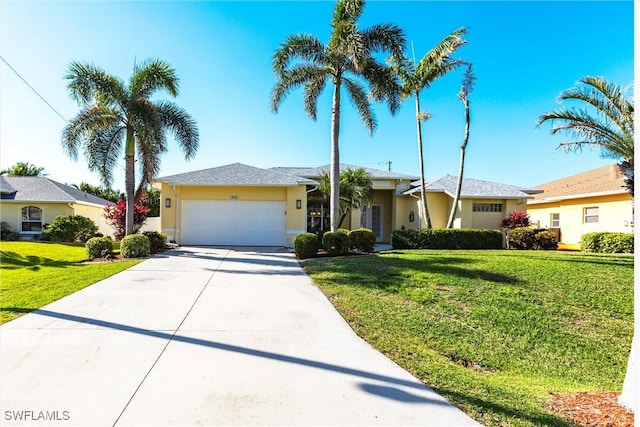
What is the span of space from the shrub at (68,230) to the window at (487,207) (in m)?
21.6

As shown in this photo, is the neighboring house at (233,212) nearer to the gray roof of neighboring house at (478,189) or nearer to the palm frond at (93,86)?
the palm frond at (93,86)

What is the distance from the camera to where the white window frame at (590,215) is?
17.2 m

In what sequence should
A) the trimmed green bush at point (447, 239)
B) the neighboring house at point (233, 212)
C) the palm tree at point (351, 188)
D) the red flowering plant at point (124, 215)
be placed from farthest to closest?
the red flowering plant at point (124, 215) → the neighboring house at point (233, 212) → the palm tree at point (351, 188) → the trimmed green bush at point (447, 239)

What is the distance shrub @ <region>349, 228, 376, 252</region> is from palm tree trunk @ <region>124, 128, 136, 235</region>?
351 inches

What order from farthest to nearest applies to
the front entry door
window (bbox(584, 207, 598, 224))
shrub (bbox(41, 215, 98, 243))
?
1. the front entry door
2. shrub (bbox(41, 215, 98, 243))
3. window (bbox(584, 207, 598, 224))

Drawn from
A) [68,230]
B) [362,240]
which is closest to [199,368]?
[362,240]

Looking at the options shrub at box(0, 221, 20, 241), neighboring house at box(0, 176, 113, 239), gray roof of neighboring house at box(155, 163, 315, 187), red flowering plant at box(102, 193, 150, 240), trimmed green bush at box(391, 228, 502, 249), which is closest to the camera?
trimmed green bush at box(391, 228, 502, 249)

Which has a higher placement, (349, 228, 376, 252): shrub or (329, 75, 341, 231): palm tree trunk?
(329, 75, 341, 231): palm tree trunk

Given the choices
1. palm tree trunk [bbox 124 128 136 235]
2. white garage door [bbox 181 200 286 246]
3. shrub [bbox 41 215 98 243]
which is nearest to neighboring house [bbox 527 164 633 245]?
white garage door [bbox 181 200 286 246]

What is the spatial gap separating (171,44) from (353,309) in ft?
37.3

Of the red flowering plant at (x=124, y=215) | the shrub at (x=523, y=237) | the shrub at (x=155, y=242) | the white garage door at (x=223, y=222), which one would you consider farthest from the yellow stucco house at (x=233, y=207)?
the shrub at (x=523, y=237)

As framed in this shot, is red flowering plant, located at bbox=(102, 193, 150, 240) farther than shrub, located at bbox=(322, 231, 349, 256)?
Yes

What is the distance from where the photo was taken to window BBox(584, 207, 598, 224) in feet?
56.7

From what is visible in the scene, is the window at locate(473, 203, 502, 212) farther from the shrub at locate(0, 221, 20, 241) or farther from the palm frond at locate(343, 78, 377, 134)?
the shrub at locate(0, 221, 20, 241)
